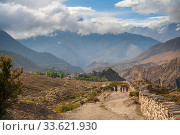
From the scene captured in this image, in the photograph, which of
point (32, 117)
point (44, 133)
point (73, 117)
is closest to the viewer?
point (44, 133)

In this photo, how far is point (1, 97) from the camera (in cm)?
1118

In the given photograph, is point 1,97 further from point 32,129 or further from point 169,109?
point 169,109

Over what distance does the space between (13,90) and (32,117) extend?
2.56 meters

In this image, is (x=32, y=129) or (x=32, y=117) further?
(x=32, y=117)

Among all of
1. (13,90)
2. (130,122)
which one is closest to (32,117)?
(13,90)

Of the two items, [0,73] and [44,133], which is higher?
[0,73]

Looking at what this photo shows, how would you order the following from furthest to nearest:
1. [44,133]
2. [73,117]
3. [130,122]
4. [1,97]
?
[73,117] < [1,97] < [130,122] < [44,133]

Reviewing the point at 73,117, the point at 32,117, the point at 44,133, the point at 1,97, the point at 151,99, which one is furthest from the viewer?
the point at 73,117

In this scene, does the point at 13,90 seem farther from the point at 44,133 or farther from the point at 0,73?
the point at 44,133

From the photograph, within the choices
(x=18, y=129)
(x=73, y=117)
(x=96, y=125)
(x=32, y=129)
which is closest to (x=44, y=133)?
(x=32, y=129)

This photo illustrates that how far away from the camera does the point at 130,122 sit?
10.3 m

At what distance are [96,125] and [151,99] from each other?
6.40 m

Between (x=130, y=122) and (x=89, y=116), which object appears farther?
(x=89, y=116)

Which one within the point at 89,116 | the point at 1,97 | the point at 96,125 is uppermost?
the point at 1,97
